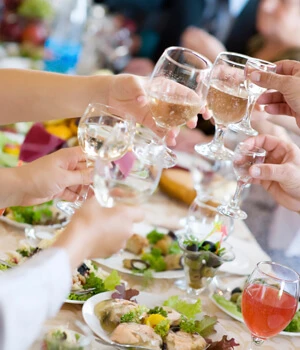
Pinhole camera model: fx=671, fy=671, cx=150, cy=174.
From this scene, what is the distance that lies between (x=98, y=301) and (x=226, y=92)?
51cm

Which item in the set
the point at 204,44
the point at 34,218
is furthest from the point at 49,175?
the point at 204,44

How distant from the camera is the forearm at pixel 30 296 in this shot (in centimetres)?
84

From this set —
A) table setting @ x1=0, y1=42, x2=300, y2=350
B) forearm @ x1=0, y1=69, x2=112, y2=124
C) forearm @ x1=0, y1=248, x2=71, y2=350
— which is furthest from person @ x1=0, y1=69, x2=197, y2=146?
forearm @ x1=0, y1=248, x2=71, y2=350

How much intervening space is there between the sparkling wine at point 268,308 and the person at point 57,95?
1.55ft

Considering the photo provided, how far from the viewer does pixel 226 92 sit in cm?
143

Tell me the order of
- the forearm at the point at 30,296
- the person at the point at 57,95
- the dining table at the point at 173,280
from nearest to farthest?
the forearm at the point at 30,296 → the dining table at the point at 173,280 → the person at the point at 57,95

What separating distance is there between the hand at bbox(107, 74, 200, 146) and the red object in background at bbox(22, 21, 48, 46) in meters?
2.34

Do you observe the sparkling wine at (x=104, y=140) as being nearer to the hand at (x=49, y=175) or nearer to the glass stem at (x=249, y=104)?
the hand at (x=49, y=175)

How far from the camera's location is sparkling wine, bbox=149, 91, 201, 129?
1325 millimetres

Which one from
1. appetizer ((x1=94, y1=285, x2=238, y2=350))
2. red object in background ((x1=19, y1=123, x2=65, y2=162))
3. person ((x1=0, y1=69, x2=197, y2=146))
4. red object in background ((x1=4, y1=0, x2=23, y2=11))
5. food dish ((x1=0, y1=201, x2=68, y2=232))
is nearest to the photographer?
appetizer ((x1=94, y1=285, x2=238, y2=350))

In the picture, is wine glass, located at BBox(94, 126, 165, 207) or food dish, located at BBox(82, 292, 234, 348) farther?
food dish, located at BBox(82, 292, 234, 348)

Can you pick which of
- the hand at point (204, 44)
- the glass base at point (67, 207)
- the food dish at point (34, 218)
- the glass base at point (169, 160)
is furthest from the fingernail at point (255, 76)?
the hand at point (204, 44)

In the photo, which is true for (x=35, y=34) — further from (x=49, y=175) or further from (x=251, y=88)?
(x=49, y=175)

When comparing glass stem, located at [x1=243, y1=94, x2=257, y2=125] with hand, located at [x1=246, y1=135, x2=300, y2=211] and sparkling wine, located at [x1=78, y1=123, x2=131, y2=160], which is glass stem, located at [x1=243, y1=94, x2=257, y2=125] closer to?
hand, located at [x1=246, y1=135, x2=300, y2=211]
